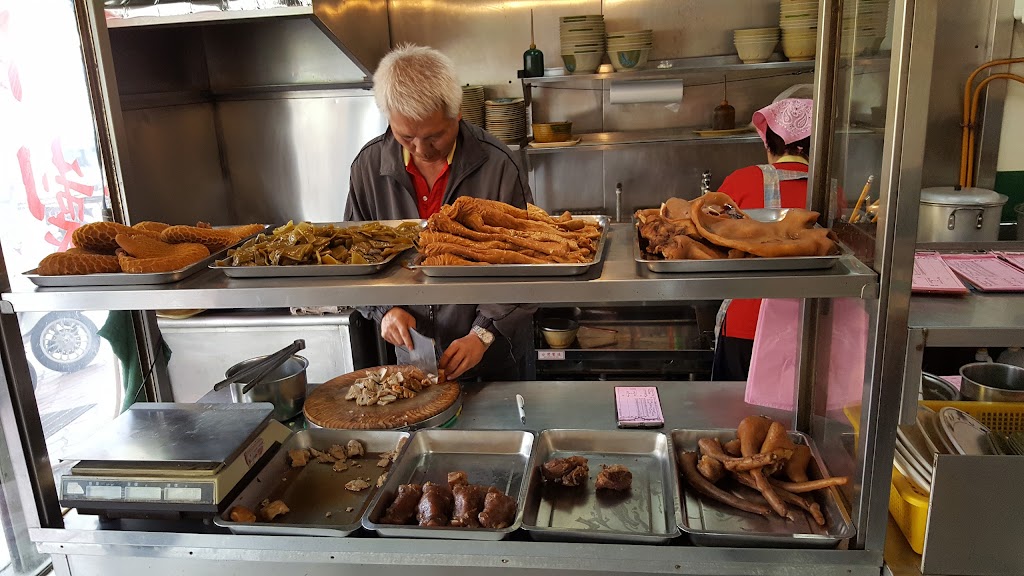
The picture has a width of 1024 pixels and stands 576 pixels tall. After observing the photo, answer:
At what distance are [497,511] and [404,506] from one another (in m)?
0.21

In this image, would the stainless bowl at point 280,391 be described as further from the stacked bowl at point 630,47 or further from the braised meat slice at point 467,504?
the stacked bowl at point 630,47

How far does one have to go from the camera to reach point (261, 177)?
4.52 metres

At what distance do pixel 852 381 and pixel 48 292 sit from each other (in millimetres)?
1667

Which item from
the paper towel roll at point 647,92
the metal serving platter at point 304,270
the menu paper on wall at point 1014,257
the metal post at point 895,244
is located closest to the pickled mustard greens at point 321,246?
the metal serving platter at point 304,270

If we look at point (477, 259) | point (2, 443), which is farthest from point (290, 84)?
point (477, 259)

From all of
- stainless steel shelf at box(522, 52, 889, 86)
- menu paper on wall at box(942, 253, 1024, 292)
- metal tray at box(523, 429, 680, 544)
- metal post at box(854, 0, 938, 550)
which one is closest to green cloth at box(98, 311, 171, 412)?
metal tray at box(523, 429, 680, 544)

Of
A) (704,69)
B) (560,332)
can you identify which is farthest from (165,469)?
(704,69)

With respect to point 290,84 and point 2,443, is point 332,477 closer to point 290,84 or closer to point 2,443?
point 2,443

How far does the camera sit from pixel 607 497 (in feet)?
5.27

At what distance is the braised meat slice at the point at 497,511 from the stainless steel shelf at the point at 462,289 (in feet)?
1.55

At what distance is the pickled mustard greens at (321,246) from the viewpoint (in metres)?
1.46

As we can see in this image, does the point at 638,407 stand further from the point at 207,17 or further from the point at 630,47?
the point at 207,17

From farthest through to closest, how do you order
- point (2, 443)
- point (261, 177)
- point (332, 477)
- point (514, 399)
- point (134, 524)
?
point (261, 177) < point (514, 399) < point (2, 443) < point (332, 477) < point (134, 524)

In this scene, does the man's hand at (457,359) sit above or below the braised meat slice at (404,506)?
above
